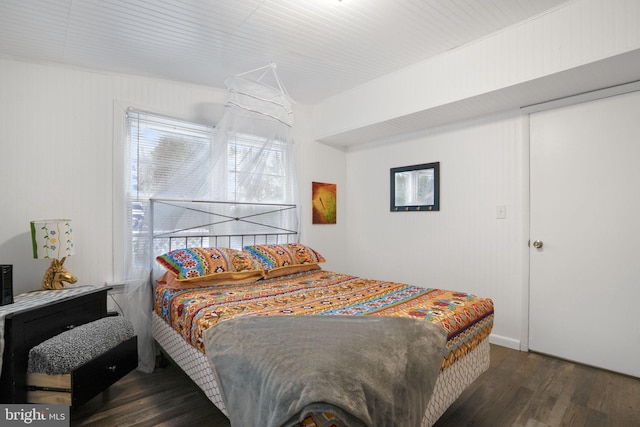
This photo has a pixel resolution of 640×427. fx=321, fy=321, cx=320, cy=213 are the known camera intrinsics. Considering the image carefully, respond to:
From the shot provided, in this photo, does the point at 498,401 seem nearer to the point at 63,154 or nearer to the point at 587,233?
the point at 587,233

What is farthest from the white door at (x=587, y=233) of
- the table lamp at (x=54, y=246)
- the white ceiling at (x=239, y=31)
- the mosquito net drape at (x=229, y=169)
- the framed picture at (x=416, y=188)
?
the table lamp at (x=54, y=246)

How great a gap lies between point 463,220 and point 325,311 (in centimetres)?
204

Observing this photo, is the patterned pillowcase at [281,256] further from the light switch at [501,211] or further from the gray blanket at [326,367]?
the light switch at [501,211]

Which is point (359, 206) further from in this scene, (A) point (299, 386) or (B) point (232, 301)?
(A) point (299, 386)

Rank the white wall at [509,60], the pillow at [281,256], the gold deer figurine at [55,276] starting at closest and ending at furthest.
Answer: the white wall at [509,60] → the gold deer figurine at [55,276] → the pillow at [281,256]

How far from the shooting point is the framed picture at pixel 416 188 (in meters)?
3.42

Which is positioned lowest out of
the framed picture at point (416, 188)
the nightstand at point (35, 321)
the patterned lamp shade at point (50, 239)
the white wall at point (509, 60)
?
the nightstand at point (35, 321)

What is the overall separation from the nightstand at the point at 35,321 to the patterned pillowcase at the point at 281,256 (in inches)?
46.1

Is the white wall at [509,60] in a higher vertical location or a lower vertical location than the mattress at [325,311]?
higher

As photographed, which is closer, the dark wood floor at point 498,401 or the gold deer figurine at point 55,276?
the dark wood floor at point 498,401

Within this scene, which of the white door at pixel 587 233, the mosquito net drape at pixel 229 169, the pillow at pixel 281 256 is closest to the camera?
the white door at pixel 587 233

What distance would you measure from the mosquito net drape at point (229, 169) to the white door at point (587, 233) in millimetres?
2315

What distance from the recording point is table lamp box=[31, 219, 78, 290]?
210cm

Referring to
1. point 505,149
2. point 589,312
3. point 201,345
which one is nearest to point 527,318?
point 589,312
